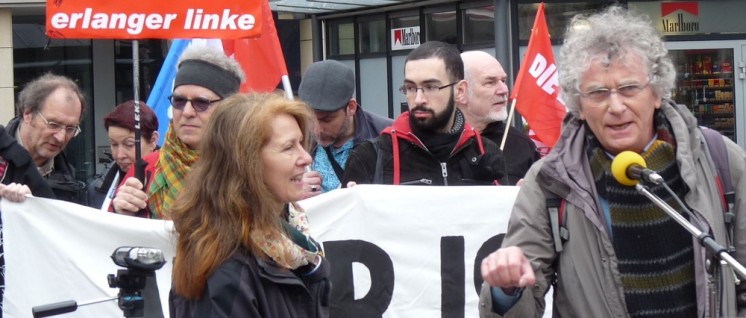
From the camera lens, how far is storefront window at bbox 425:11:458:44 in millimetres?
17266

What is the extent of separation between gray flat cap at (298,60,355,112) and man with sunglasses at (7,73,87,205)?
1.16 metres

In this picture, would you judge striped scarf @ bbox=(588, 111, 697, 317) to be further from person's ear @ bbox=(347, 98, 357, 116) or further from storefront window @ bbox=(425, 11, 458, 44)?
storefront window @ bbox=(425, 11, 458, 44)

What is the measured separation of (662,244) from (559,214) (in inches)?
11.8

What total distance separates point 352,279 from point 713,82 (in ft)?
41.4

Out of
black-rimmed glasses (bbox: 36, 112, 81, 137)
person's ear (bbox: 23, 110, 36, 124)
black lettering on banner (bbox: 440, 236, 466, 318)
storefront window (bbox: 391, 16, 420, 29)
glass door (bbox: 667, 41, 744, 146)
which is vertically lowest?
black lettering on banner (bbox: 440, 236, 466, 318)

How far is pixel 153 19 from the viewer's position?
202 inches

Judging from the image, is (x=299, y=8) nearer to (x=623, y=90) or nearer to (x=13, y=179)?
(x=13, y=179)

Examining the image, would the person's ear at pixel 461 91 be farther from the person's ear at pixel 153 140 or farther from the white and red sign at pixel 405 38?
the white and red sign at pixel 405 38

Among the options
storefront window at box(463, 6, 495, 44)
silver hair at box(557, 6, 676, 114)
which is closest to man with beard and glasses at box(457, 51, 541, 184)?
silver hair at box(557, 6, 676, 114)

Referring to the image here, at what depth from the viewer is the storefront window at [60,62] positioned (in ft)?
57.0

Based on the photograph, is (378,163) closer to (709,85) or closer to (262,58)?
(262,58)

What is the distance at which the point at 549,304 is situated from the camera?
5.05m

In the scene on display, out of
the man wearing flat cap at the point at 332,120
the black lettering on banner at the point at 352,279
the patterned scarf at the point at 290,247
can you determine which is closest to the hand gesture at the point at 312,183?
the man wearing flat cap at the point at 332,120

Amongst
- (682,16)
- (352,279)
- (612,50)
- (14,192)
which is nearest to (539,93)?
(352,279)
